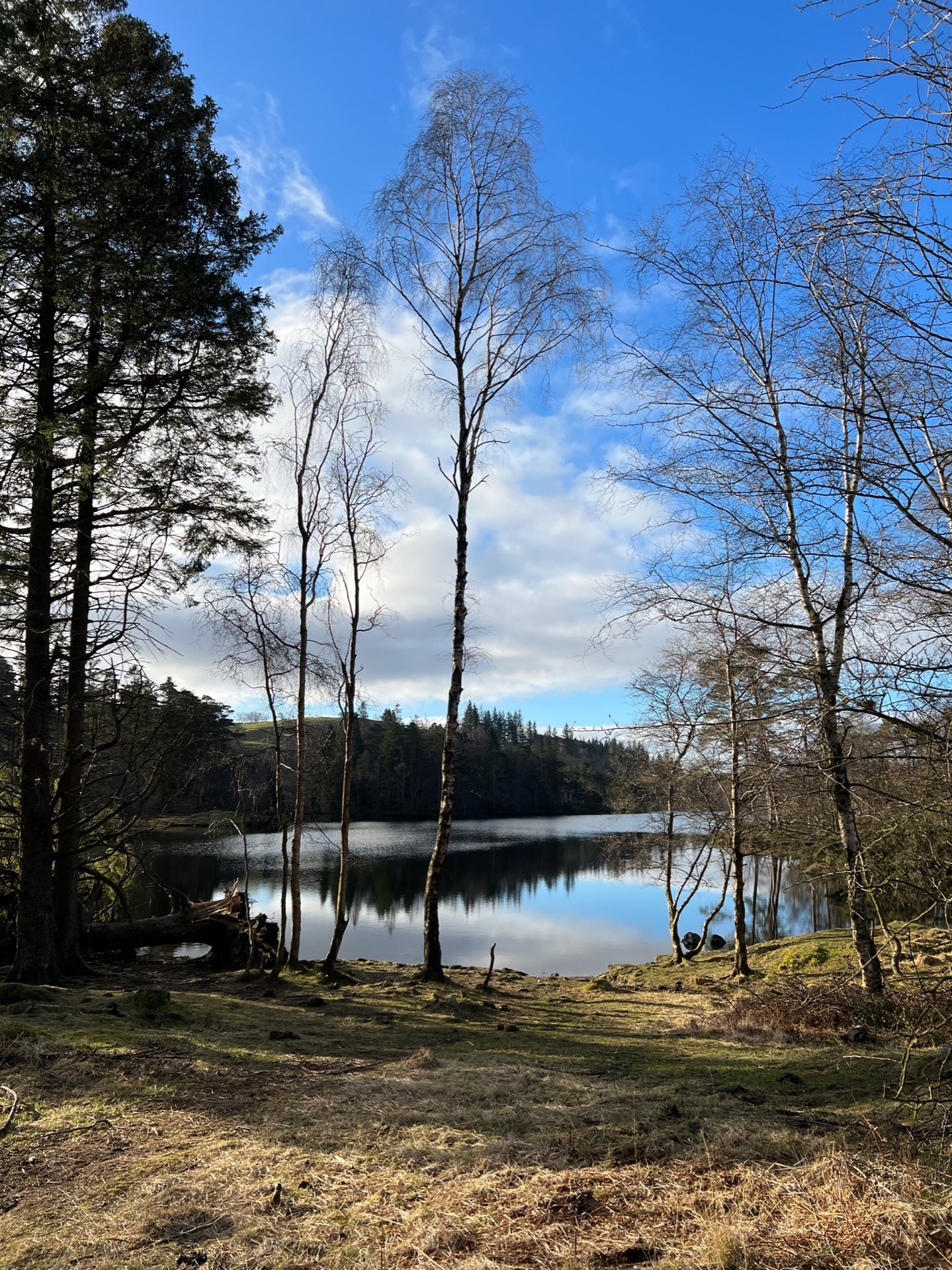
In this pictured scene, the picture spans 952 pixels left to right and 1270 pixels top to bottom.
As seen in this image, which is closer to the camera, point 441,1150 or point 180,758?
point 441,1150

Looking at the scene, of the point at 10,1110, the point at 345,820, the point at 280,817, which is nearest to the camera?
the point at 10,1110

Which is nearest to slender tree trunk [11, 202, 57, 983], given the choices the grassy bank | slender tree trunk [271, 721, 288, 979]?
the grassy bank

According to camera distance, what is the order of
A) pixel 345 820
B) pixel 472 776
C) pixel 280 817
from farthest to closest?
pixel 472 776
pixel 345 820
pixel 280 817

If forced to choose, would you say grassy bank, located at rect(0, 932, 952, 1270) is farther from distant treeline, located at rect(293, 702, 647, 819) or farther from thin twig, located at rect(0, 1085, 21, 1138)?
distant treeline, located at rect(293, 702, 647, 819)

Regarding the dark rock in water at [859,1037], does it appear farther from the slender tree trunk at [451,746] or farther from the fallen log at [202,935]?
the fallen log at [202,935]

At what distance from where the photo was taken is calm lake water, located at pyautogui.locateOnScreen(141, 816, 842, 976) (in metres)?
20.1

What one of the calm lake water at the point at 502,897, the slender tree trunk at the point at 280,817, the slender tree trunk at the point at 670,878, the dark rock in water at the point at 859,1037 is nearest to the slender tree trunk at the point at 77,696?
the calm lake water at the point at 502,897

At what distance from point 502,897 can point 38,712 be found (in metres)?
26.2

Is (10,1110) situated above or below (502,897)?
above

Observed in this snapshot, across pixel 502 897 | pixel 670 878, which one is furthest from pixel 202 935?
pixel 502 897

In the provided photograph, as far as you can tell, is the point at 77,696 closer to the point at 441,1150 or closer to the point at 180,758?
the point at 180,758

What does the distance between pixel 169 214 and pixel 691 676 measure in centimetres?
1132

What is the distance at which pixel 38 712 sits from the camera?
8.49 m

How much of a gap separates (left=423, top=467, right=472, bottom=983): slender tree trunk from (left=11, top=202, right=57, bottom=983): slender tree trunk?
5143 millimetres
